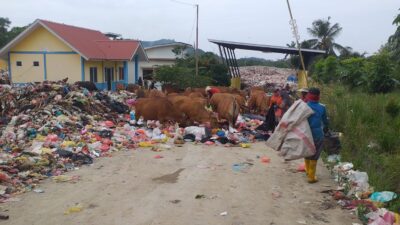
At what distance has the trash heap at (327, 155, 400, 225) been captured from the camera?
206 inches

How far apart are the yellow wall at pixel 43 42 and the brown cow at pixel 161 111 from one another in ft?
42.0

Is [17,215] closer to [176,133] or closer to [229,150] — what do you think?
[229,150]

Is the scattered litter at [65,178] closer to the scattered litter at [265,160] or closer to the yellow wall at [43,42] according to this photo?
the scattered litter at [265,160]

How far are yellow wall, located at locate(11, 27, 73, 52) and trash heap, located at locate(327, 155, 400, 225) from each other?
65.5ft

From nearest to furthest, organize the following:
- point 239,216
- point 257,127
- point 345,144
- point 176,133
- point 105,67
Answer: point 239,216 → point 345,144 → point 176,133 → point 257,127 → point 105,67

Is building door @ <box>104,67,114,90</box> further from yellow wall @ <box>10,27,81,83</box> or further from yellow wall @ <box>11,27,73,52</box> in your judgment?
yellow wall @ <box>11,27,73,52</box>

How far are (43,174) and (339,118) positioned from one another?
6649mm

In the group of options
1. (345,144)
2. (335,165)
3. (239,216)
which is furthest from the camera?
(345,144)

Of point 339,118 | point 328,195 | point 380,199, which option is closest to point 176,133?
point 339,118

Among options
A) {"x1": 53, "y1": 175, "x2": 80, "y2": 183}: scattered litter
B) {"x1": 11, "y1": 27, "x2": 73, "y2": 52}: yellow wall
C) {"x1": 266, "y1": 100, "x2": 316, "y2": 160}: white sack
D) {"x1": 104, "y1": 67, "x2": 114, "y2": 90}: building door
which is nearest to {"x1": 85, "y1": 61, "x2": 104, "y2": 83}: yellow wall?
{"x1": 104, "y1": 67, "x2": 114, "y2": 90}: building door

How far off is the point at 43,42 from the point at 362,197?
71.7 feet

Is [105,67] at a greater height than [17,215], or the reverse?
[105,67]

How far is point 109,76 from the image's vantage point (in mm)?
27953

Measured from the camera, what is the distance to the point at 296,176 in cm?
768
